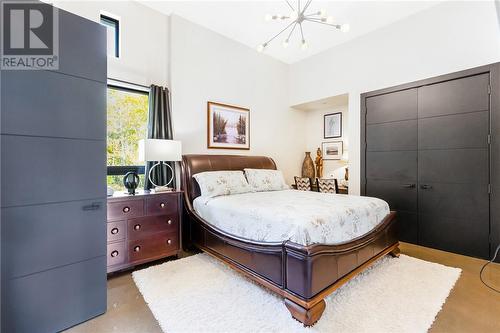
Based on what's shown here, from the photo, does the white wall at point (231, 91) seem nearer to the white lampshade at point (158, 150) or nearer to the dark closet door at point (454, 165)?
the white lampshade at point (158, 150)

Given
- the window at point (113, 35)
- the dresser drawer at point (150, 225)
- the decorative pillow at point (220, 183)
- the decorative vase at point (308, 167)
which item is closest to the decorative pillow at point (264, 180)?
the decorative pillow at point (220, 183)

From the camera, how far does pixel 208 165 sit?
3502 mm

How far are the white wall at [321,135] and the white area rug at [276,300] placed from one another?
8.16 ft

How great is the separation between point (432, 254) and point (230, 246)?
2.67 metres

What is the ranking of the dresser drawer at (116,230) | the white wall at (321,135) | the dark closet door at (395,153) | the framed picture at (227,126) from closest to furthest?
the dresser drawer at (116,230)
the dark closet door at (395,153)
the framed picture at (227,126)
the white wall at (321,135)

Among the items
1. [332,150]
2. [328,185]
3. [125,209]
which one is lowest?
[125,209]

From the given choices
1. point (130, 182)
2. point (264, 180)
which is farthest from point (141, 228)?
point (264, 180)

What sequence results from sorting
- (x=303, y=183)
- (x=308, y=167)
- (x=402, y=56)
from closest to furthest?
(x=402, y=56) → (x=303, y=183) → (x=308, y=167)

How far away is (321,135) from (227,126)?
2.33m

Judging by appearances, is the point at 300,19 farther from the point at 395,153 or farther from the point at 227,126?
the point at 395,153

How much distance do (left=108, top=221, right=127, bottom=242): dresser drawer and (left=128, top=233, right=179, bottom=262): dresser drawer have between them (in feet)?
0.43

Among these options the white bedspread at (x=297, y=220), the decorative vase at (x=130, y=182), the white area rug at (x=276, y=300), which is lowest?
the white area rug at (x=276, y=300)

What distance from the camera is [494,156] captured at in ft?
8.91

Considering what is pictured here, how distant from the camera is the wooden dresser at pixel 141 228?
2361 mm
